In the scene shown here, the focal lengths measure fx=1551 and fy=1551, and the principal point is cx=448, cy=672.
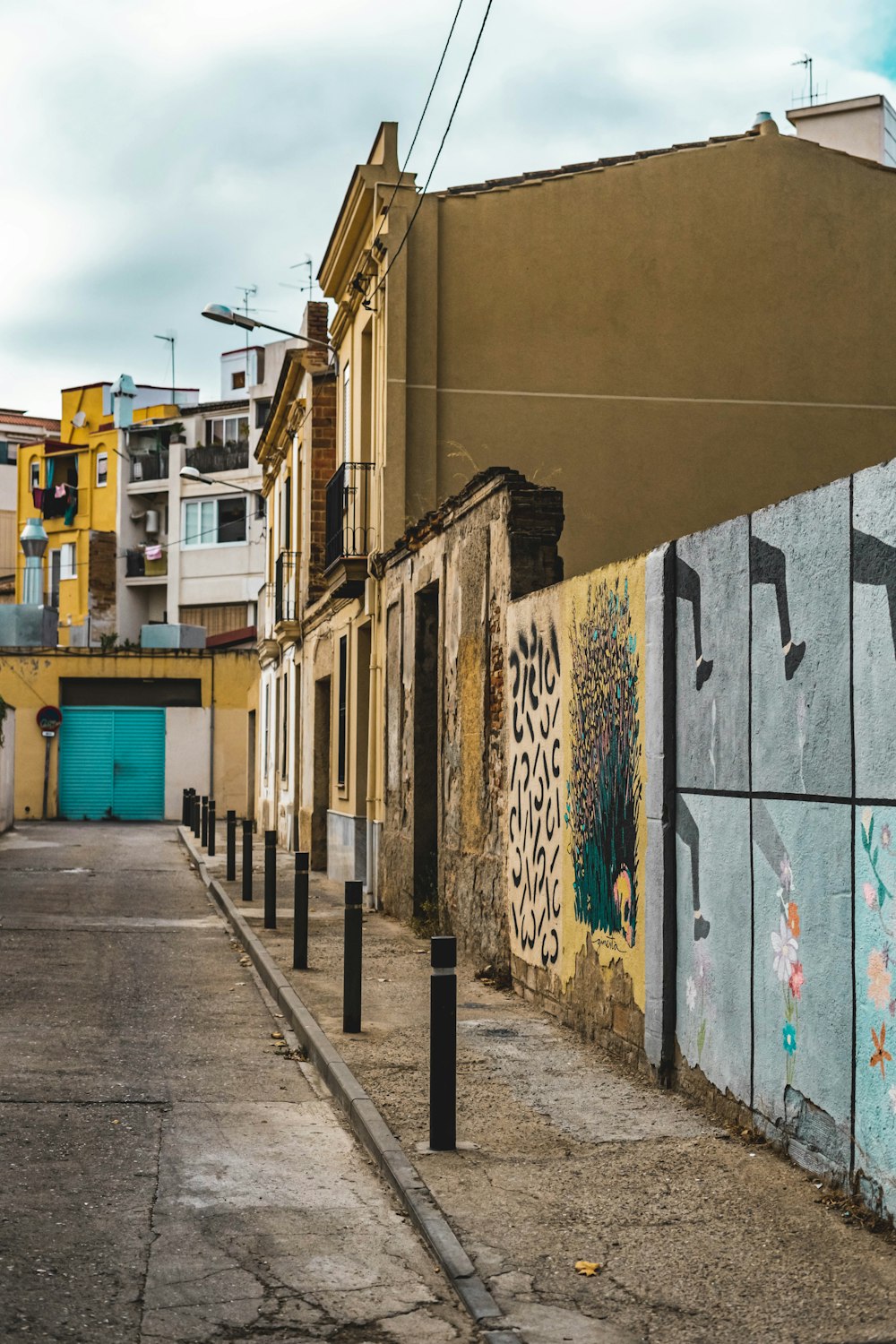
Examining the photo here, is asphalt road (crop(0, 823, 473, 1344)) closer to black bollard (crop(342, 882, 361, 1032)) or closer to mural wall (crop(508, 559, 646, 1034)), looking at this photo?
black bollard (crop(342, 882, 361, 1032))

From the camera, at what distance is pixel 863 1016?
523 cm

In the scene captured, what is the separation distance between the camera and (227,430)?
197ft

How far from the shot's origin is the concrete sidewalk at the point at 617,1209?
4.42 m

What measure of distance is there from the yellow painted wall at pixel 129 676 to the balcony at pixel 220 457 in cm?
1986

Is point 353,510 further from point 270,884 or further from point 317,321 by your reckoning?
point 317,321

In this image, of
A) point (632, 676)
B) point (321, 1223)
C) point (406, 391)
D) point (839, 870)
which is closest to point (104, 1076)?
point (321, 1223)

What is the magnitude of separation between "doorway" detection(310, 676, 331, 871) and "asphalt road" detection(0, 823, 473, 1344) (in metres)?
11.0

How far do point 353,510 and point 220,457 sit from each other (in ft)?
137

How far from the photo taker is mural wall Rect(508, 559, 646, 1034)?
7.87 metres

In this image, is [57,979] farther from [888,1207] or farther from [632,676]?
[888,1207]

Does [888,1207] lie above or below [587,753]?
below

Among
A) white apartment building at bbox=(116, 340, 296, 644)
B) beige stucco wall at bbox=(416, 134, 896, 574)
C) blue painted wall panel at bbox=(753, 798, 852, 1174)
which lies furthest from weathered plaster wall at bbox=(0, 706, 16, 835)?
blue painted wall panel at bbox=(753, 798, 852, 1174)

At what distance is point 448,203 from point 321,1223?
1355 cm

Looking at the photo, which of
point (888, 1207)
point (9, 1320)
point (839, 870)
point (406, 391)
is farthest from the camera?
point (406, 391)
